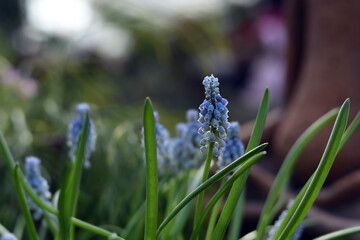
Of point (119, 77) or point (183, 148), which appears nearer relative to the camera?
point (183, 148)

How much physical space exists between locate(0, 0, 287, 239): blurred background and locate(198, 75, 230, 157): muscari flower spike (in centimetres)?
38

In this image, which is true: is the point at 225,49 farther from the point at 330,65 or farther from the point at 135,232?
the point at 135,232

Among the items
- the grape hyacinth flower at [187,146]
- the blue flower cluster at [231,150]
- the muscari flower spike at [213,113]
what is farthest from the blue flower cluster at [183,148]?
the muscari flower spike at [213,113]

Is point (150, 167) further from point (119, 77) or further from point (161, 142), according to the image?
point (119, 77)

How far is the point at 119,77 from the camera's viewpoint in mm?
3980

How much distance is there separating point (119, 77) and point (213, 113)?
11.8 feet

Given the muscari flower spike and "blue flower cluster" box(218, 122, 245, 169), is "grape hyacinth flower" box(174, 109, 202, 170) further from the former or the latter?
the muscari flower spike

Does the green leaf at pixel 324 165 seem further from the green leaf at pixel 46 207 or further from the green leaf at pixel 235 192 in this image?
the green leaf at pixel 46 207

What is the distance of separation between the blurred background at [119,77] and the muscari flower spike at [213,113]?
1.25 feet

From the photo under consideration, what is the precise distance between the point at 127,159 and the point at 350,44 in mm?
527

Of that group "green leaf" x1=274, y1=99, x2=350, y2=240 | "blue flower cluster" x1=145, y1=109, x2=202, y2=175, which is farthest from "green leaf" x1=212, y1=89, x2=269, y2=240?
"blue flower cluster" x1=145, y1=109, x2=202, y2=175

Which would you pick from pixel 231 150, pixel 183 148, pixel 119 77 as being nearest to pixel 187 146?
pixel 183 148

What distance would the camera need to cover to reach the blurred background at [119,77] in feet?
3.45

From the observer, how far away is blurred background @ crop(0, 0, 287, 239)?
3.45 feet
